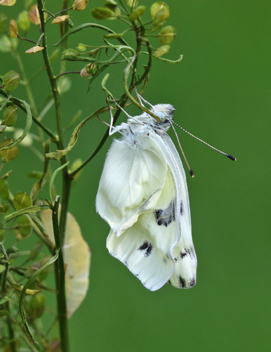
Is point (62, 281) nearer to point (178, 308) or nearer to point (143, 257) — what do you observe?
point (143, 257)

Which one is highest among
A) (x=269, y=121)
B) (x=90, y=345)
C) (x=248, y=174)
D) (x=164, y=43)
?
(x=164, y=43)

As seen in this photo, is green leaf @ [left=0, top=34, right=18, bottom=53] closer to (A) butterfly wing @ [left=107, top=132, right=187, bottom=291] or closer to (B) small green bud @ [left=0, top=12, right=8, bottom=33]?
(B) small green bud @ [left=0, top=12, right=8, bottom=33]

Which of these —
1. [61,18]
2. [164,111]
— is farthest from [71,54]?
[164,111]

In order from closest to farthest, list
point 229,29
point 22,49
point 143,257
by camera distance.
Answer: point 143,257, point 22,49, point 229,29

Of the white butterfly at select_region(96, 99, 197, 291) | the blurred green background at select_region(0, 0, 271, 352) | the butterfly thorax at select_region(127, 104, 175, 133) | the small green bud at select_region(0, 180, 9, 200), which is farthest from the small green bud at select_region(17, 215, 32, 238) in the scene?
the blurred green background at select_region(0, 0, 271, 352)

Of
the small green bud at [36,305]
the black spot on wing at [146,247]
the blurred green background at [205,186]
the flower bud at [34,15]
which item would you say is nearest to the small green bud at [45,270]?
the small green bud at [36,305]

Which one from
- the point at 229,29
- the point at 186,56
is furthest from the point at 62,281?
the point at 229,29

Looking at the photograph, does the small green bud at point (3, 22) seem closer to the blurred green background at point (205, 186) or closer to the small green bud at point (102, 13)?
the small green bud at point (102, 13)

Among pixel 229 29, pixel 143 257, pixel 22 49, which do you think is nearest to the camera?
pixel 143 257
